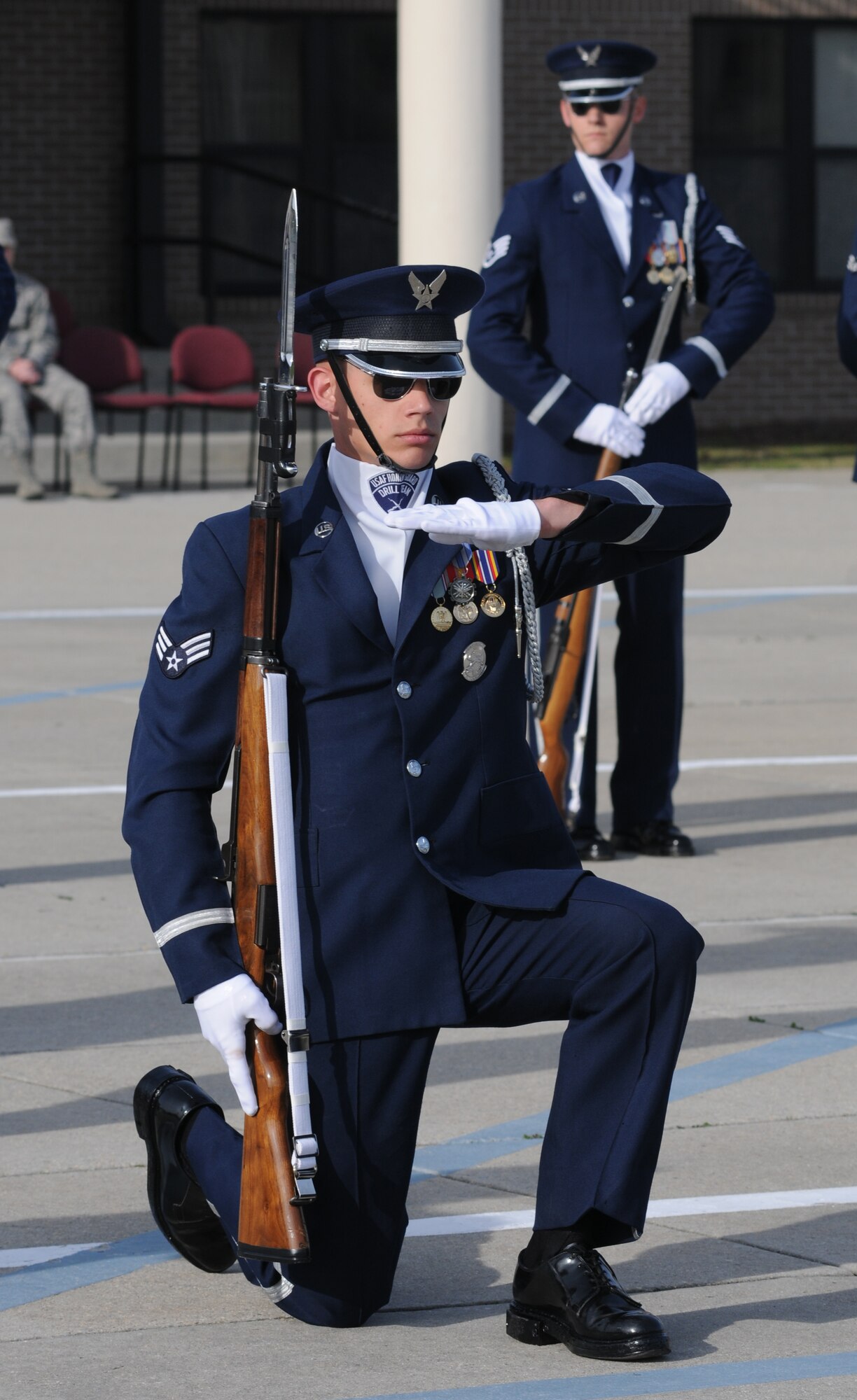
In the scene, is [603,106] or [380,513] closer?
[380,513]

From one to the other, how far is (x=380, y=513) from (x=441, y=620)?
195 mm

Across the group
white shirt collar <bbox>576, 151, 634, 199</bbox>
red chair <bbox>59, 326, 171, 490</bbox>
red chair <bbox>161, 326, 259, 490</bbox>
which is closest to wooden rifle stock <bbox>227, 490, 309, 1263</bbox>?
white shirt collar <bbox>576, 151, 634, 199</bbox>

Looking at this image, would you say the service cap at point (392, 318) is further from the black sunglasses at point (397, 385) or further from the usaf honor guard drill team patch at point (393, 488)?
the usaf honor guard drill team patch at point (393, 488)

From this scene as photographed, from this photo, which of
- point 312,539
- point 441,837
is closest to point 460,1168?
point 441,837

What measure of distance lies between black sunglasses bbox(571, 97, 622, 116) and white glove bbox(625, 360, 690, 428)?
0.77 meters

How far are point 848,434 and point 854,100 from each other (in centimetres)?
306

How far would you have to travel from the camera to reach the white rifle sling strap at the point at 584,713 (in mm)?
7199

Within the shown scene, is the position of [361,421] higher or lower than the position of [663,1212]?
higher

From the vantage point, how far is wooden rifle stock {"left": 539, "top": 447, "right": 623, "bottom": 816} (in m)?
7.11

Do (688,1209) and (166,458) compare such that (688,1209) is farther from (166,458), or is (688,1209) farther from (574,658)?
(166,458)

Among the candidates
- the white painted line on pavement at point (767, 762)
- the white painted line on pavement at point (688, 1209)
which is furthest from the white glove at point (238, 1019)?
the white painted line on pavement at point (767, 762)

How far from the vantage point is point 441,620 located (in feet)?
12.6

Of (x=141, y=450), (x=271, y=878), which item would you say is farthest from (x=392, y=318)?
(x=141, y=450)

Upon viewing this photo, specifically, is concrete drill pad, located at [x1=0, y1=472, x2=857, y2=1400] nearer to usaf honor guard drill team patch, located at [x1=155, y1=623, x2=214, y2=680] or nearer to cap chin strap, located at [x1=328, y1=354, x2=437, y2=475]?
usaf honor guard drill team patch, located at [x1=155, y1=623, x2=214, y2=680]
